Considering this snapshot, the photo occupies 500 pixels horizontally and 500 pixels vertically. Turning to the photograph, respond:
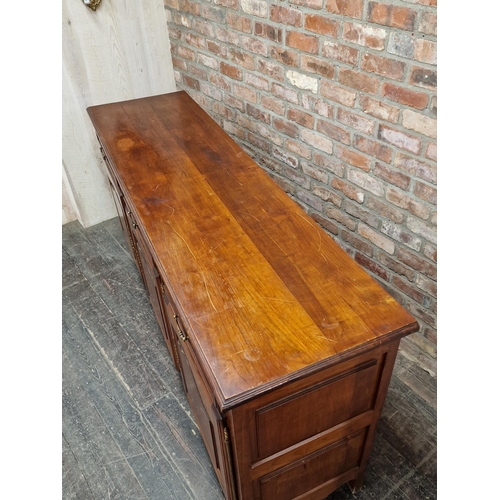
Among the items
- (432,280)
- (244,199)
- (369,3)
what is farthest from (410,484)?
(369,3)

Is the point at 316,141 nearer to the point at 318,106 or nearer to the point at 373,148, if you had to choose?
the point at 318,106

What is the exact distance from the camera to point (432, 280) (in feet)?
5.12

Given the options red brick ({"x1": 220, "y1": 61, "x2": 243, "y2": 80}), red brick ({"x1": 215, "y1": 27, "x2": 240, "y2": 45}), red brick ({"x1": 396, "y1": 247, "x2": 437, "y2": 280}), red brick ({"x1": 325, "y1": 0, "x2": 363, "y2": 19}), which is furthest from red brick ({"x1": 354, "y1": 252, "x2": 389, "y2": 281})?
red brick ({"x1": 215, "y1": 27, "x2": 240, "y2": 45})

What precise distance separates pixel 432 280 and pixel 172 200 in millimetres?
959

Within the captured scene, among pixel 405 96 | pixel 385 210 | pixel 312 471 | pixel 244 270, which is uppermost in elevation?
pixel 405 96

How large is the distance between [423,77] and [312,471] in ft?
3.87

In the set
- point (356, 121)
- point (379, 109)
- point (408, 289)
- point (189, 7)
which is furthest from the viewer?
point (189, 7)

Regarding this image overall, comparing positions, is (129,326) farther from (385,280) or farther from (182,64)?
(182,64)

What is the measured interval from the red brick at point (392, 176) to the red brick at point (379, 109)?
0.57 ft

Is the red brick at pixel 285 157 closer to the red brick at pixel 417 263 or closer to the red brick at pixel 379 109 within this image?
the red brick at pixel 379 109

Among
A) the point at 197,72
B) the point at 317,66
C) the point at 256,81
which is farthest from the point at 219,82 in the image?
the point at 317,66

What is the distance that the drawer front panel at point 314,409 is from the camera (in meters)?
1.02

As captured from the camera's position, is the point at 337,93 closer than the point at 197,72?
Yes

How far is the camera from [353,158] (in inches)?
64.9
